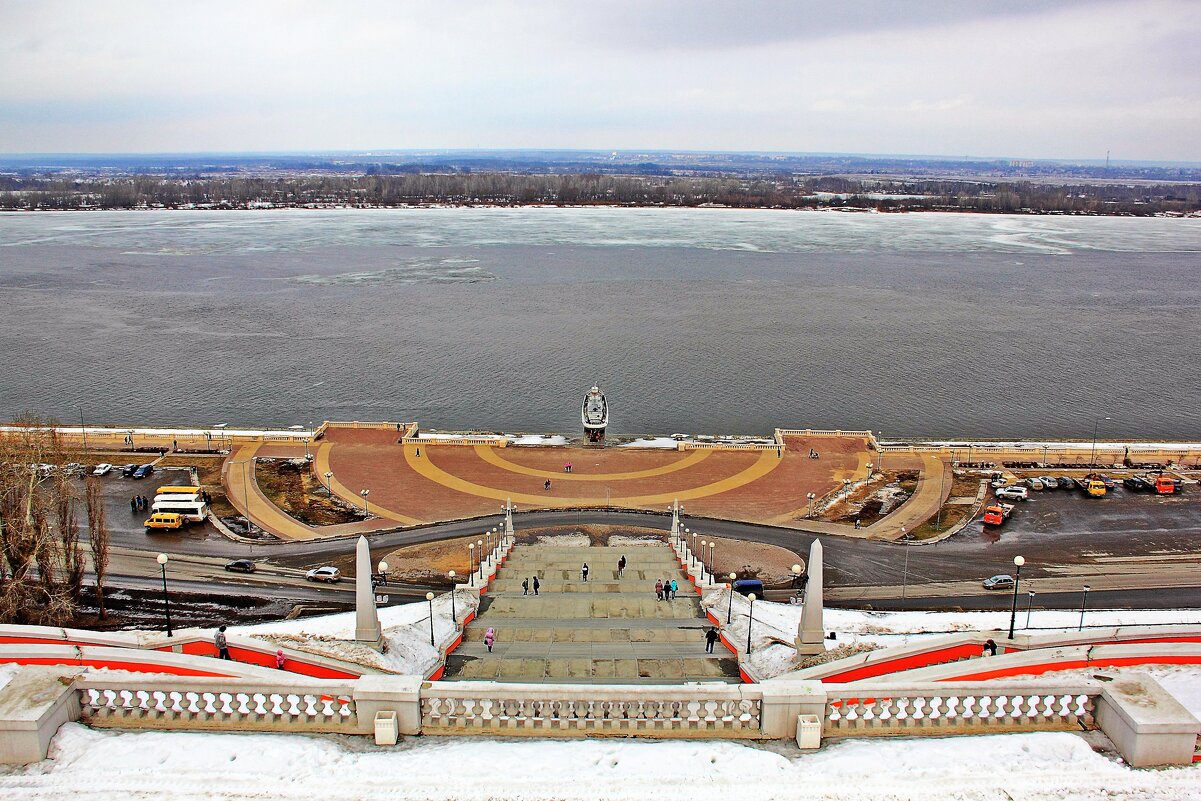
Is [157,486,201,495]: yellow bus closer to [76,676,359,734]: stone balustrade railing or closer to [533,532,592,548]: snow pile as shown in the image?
[533,532,592,548]: snow pile

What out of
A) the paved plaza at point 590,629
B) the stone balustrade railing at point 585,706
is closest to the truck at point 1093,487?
the paved plaza at point 590,629

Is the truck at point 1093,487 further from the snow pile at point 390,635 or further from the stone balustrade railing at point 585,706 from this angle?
the stone balustrade railing at point 585,706

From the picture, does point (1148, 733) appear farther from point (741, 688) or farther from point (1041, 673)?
point (741, 688)

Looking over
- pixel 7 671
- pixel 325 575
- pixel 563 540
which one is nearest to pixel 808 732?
pixel 7 671

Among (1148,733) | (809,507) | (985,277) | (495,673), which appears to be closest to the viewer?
(1148,733)

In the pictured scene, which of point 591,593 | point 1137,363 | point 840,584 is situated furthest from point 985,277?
point 591,593
